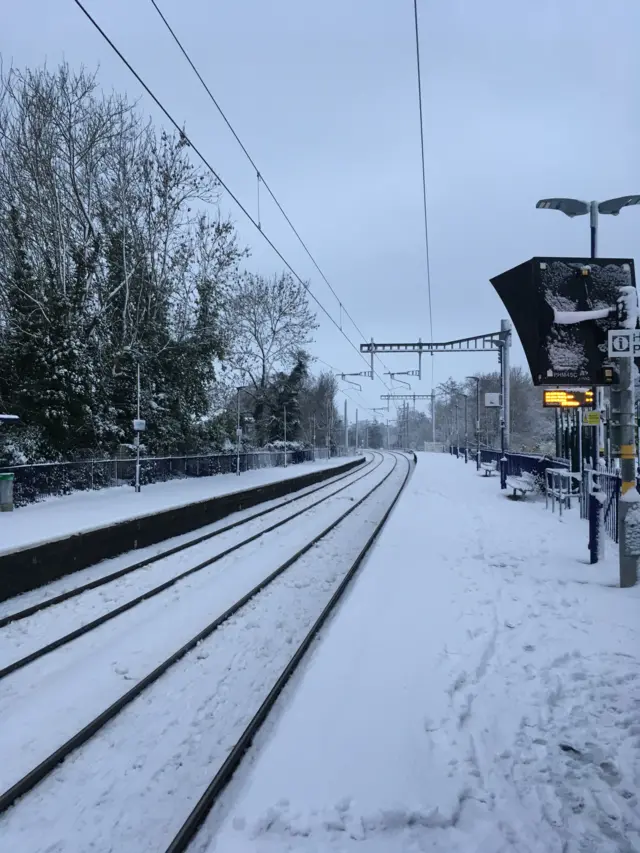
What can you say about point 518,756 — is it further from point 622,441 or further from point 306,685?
point 622,441

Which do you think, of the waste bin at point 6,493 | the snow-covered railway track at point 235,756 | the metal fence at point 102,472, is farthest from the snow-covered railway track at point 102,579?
the metal fence at point 102,472

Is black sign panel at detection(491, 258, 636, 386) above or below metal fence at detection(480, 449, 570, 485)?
above

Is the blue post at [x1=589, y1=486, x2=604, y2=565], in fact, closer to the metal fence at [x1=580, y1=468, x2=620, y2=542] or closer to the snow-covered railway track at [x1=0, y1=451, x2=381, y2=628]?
the metal fence at [x1=580, y1=468, x2=620, y2=542]

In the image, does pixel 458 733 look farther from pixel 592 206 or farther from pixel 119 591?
pixel 592 206

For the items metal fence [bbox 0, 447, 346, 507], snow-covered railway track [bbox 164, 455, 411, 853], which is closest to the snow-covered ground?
metal fence [bbox 0, 447, 346, 507]

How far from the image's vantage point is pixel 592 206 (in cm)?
1136

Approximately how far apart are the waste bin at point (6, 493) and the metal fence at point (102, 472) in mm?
628

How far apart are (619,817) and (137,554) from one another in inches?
383

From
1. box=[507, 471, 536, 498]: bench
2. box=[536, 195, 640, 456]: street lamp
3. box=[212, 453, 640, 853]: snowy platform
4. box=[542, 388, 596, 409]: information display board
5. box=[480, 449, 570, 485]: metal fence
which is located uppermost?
box=[536, 195, 640, 456]: street lamp

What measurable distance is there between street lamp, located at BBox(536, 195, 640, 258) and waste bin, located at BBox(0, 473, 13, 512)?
45.2 ft

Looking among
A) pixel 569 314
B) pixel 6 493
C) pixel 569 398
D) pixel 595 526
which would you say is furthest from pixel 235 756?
pixel 6 493

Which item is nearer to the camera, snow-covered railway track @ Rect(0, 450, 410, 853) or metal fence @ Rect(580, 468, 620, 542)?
snow-covered railway track @ Rect(0, 450, 410, 853)

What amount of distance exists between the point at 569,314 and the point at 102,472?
1767cm

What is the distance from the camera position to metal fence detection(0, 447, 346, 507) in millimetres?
17391
